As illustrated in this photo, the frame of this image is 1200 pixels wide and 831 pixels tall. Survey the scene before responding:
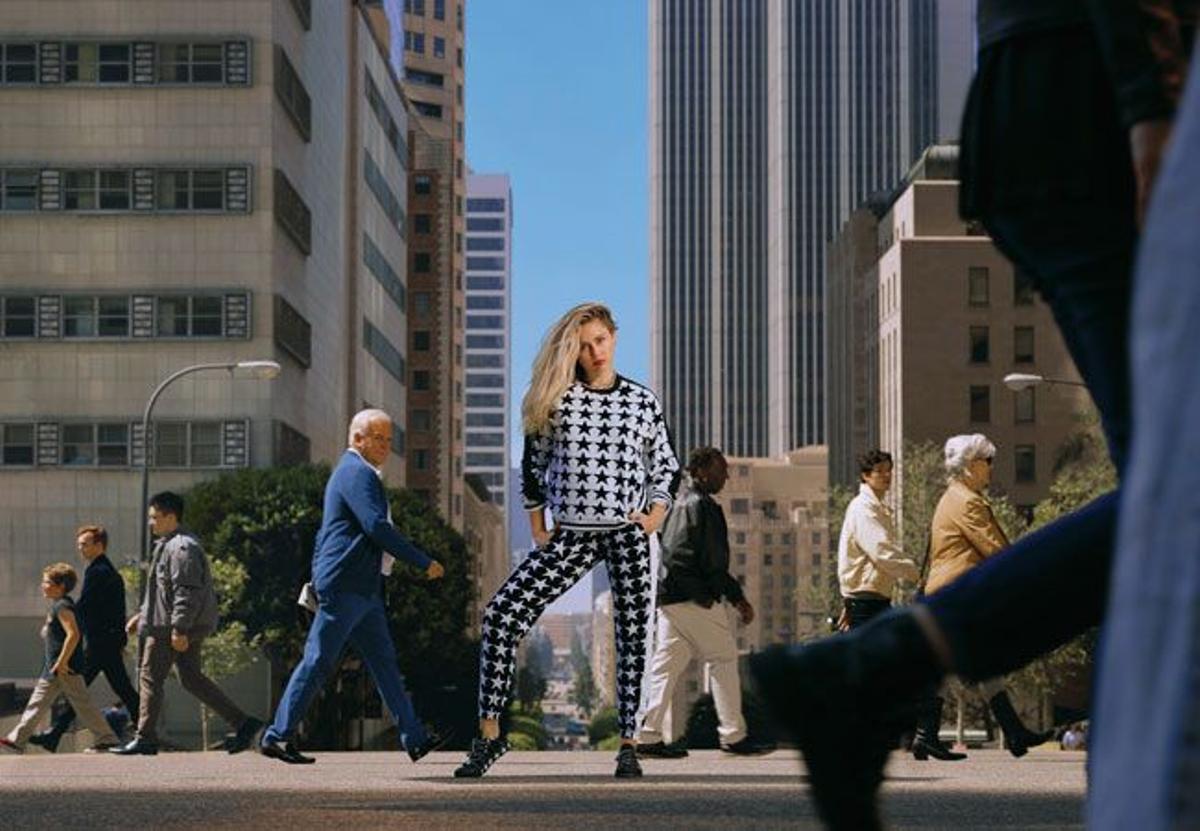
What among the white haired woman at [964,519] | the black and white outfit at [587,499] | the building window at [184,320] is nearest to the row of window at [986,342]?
the building window at [184,320]

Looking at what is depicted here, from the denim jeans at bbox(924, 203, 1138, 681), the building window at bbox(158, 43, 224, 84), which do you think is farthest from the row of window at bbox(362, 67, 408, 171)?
the denim jeans at bbox(924, 203, 1138, 681)

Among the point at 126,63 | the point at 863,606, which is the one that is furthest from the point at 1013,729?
the point at 126,63

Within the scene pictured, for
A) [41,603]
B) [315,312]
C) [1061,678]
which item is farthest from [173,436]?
[1061,678]

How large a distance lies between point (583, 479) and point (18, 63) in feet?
215

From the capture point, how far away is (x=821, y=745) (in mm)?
2611

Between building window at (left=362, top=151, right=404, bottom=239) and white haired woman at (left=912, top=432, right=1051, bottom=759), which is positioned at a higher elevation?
building window at (left=362, top=151, right=404, bottom=239)

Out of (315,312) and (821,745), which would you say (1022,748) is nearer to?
(821,745)

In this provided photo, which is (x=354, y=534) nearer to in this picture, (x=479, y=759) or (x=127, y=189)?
(x=479, y=759)

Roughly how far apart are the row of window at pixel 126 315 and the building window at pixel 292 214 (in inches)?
129

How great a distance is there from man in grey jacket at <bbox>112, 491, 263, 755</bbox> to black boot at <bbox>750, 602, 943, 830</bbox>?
14.3 meters

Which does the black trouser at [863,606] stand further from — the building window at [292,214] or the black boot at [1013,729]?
the building window at [292,214]

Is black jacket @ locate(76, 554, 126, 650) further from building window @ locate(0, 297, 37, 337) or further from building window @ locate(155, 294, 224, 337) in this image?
building window @ locate(0, 297, 37, 337)

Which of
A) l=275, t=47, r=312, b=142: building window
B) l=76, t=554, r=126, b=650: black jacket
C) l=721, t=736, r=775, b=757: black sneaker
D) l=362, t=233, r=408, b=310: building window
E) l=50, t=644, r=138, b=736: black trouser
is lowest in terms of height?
l=721, t=736, r=775, b=757: black sneaker

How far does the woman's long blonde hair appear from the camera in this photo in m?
11.0
